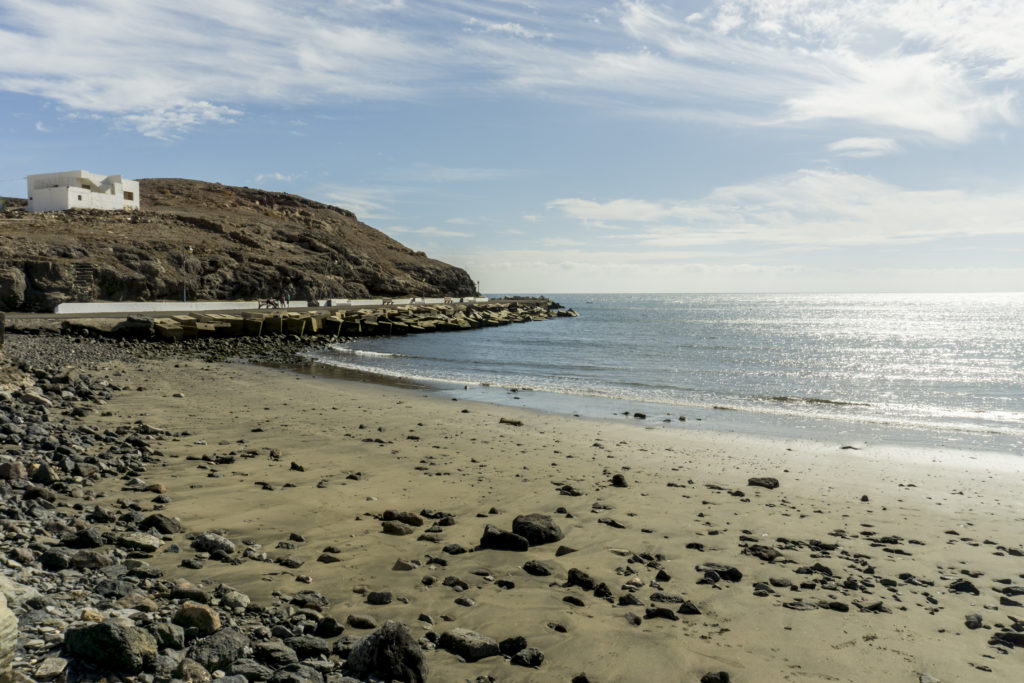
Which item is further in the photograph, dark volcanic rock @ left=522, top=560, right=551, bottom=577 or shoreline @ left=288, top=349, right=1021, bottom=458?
shoreline @ left=288, top=349, right=1021, bottom=458

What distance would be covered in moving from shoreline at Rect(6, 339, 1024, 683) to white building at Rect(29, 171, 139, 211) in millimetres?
62846

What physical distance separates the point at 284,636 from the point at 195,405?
12607mm

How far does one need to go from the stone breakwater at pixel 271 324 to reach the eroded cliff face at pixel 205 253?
13583mm

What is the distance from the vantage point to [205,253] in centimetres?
6475

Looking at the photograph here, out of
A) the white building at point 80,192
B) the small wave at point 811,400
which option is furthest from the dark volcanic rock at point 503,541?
the white building at point 80,192

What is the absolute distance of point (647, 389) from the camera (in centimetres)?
2530

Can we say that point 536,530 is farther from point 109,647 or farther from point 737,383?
point 737,383

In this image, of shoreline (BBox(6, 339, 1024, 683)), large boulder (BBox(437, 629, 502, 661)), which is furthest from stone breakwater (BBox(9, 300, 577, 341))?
large boulder (BBox(437, 629, 502, 661))

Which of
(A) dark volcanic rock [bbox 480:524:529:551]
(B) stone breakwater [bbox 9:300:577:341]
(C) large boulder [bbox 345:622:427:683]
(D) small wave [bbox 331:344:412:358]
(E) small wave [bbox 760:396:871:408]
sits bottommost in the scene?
(D) small wave [bbox 331:344:412:358]

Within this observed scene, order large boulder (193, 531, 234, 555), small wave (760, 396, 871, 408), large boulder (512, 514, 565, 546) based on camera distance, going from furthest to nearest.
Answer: small wave (760, 396, 871, 408), large boulder (512, 514, 565, 546), large boulder (193, 531, 234, 555)

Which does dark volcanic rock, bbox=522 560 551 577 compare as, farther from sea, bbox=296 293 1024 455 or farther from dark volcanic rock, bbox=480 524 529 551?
sea, bbox=296 293 1024 455

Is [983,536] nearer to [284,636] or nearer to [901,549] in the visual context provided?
[901,549]

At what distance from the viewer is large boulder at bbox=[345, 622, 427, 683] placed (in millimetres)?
4082

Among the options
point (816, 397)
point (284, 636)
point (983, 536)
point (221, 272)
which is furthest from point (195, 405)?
point (221, 272)
